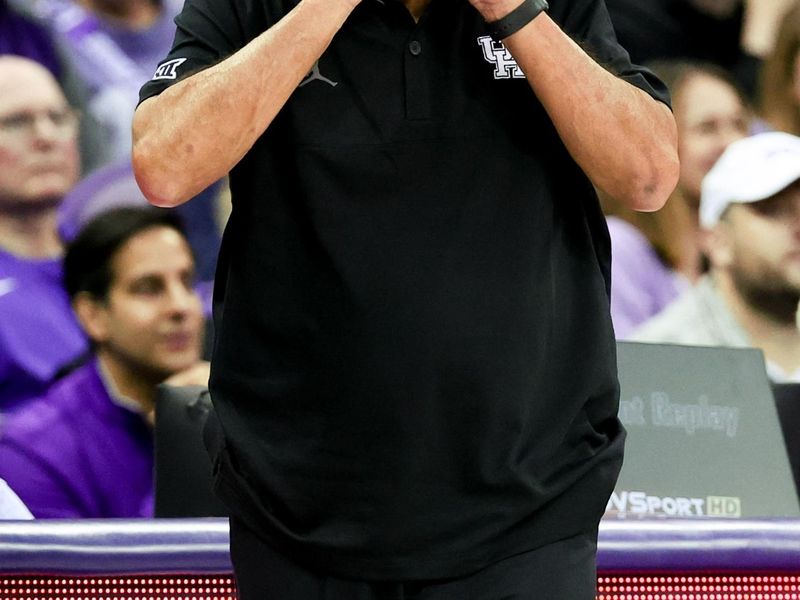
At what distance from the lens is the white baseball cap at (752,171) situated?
10.7 ft

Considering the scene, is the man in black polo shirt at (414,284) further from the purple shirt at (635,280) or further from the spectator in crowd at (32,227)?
the purple shirt at (635,280)

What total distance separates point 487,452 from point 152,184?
0.42 metres

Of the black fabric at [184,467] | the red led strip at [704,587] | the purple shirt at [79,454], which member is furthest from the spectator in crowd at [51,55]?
the red led strip at [704,587]

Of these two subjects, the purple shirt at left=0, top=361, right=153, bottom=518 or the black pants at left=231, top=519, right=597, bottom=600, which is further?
the purple shirt at left=0, top=361, right=153, bottom=518

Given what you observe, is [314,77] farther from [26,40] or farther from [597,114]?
[26,40]

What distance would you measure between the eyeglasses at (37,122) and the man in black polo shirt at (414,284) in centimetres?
197

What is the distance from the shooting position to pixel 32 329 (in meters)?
2.96

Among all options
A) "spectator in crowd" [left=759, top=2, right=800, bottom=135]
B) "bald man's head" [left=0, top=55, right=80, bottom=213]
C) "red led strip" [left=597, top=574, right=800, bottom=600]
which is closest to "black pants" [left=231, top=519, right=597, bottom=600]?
"red led strip" [left=597, top=574, right=800, bottom=600]

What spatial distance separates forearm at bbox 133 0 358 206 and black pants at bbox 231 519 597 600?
372mm

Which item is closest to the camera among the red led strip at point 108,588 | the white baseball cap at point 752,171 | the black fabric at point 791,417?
the red led strip at point 108,588

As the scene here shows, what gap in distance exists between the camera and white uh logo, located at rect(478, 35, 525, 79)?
46.8 inches

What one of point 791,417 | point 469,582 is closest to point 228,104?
point 469,582

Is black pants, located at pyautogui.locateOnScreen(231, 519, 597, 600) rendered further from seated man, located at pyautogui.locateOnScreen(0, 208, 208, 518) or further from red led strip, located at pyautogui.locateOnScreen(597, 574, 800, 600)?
seated man, located at pyautogui.locateOnScreen(0, 208, 208, 518)

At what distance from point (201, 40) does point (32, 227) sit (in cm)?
191
